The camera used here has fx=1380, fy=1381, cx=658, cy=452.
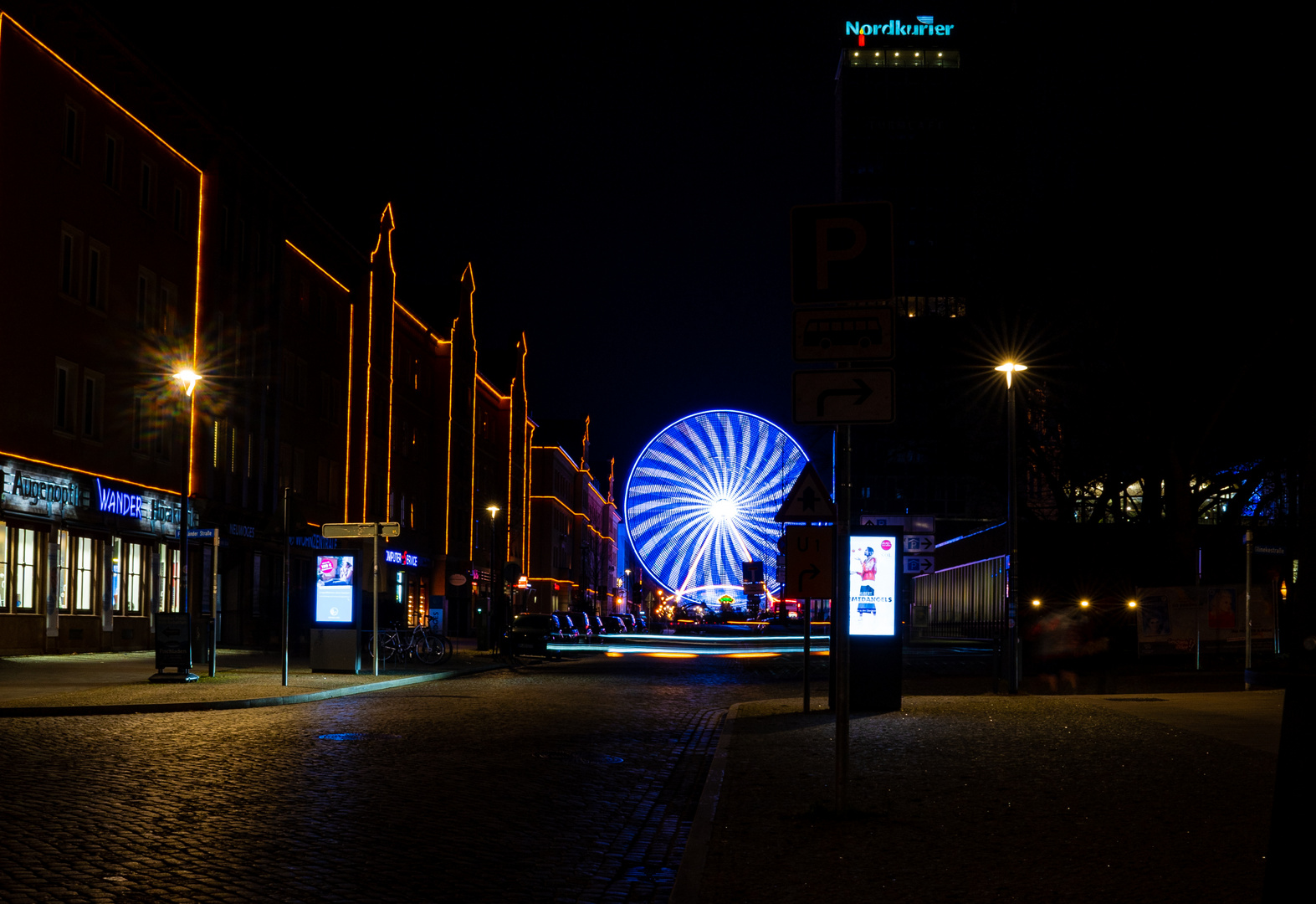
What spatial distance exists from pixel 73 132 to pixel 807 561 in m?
23.8

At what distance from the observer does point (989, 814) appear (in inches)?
357

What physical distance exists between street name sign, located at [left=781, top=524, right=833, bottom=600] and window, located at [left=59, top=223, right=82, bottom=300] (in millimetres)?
22039

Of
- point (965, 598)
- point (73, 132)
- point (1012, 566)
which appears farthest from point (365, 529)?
point (965, 598)

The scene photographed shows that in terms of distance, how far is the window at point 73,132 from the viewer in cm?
3209

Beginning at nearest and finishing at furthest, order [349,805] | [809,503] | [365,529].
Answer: [349,805]
[809,503]
[365,529]

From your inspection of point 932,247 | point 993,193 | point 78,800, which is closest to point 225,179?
point 993,193

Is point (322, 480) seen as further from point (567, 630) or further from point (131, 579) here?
point (131, 579)

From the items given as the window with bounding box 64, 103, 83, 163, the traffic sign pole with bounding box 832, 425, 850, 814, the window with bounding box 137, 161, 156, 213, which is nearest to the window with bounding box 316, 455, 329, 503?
the window with bounding box 137, 161, 156, 213

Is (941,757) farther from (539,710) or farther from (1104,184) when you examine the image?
(1104,184)

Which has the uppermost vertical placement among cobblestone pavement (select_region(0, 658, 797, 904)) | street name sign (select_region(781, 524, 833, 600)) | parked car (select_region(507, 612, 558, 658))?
street name sign (select_region(781, 524, 833, 600))

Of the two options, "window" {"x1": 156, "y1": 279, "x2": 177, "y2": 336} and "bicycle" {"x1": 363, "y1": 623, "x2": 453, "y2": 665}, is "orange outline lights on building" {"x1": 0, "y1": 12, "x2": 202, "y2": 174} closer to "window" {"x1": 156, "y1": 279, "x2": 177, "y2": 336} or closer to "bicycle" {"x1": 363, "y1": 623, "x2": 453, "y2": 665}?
"window" {"x1": 156, "y1": 279, "x2": 177, "y2": 336}

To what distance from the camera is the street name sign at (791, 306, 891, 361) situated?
8.92 meters

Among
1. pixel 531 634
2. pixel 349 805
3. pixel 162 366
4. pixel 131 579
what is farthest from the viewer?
pixel 162 366

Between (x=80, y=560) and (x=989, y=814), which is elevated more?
(x=80, y=560)
